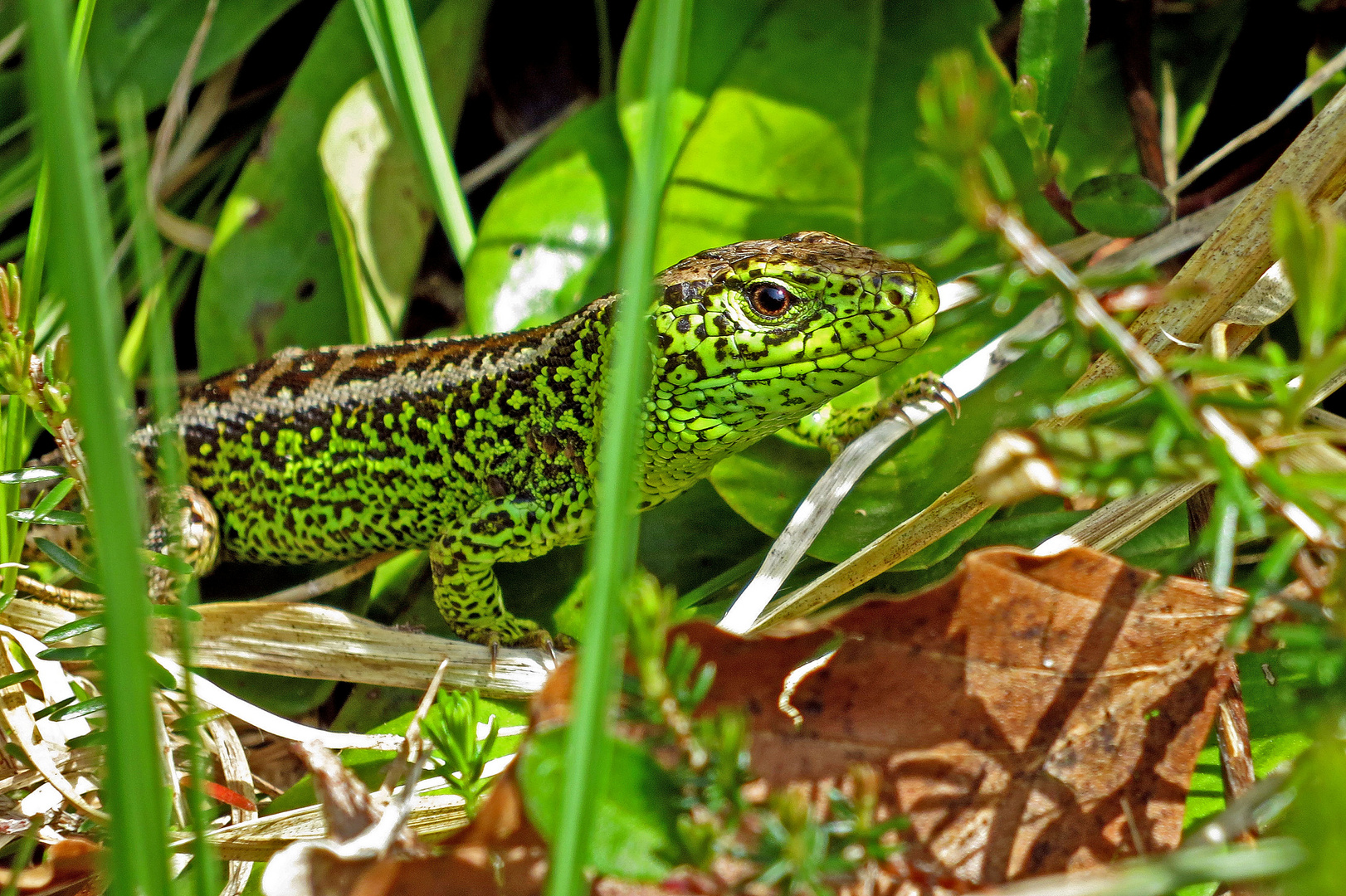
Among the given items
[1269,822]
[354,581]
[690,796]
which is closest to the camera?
[690,796]

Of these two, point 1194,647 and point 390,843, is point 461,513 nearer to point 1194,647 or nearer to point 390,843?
point 390,843

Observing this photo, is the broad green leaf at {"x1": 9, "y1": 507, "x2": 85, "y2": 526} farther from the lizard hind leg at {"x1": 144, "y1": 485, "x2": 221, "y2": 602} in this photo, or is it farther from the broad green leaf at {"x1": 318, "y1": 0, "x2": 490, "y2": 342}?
the broad green leaf at {"x1": 318, "y1": 0, "x2": 490, "y2": 342}

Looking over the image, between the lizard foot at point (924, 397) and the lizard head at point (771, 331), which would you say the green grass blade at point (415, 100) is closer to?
the lizard head at point (771, 331)

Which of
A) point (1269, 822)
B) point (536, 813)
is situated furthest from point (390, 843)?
point (1269, 822)

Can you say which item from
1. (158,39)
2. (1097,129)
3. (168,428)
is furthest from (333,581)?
(1097,129)

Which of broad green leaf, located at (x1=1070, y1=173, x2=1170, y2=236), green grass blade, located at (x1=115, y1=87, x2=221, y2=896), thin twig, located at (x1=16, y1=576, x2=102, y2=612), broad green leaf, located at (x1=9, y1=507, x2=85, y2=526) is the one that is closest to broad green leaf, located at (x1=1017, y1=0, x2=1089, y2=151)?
broad green leaf, located at (x1=1070, y1=173, x2=1170, y2=236)

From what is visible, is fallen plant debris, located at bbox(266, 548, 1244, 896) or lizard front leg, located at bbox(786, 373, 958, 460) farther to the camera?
lizard front leg, located at bbox(786, 373, 958, 460)

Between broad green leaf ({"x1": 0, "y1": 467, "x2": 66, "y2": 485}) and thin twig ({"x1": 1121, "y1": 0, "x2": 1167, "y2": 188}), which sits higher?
thin twig ({"x1": 1121, "y1": 0, "x2": 1167, "y2": 188})

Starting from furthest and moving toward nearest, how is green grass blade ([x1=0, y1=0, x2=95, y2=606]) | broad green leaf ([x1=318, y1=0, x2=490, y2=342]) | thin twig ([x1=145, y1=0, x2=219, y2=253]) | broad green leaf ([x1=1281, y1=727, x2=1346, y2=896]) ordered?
1. thin twig ([x1=145, y1=0, x2=219, y2=253])
2. broad green leaf ([x1=318, y1=0, x2=490, y2=342])
3. green grass blade ([x1=0, y1=0, x2=95, y2=606])
4. broad green leaf ([x1=1281, y1=727, x2=1346, y2=896])
